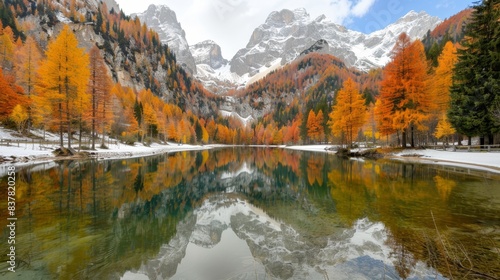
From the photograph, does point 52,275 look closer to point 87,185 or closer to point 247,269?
point 247,269

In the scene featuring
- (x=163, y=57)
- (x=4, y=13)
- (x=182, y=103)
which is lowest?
(x=182, y=103)

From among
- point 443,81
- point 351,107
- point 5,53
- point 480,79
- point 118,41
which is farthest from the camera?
point 118,41

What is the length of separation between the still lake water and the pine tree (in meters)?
16.2

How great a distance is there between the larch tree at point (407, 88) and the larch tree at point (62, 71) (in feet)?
131

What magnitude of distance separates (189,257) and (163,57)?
175 m

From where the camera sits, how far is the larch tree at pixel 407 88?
→ 29906mm

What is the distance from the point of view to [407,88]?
3009 cm

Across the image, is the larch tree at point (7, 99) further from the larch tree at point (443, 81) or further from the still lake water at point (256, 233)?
the larch tree at point (443, 81)

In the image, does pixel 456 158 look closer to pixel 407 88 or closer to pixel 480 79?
pixel 480 79

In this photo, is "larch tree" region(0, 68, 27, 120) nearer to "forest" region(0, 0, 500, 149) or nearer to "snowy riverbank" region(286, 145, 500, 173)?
"forest" region(0, 0, 500, 149)

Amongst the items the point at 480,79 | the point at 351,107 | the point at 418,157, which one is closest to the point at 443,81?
the point at 480,79

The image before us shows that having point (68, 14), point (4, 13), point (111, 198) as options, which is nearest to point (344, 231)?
point (111, 198)

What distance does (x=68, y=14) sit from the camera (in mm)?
118562

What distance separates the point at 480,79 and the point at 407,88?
672 cm
